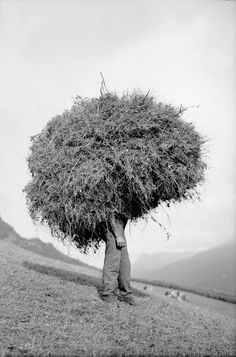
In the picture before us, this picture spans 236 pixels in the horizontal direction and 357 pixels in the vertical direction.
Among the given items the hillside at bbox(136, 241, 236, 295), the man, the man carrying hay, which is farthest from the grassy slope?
the hillside at bbox(136, 241, 236, 295)

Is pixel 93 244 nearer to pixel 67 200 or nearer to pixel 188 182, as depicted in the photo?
pixel 67 200

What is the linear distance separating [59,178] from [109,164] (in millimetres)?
989

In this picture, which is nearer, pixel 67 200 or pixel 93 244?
pixel 67 200

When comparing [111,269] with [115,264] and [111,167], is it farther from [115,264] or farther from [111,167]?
[111,167]

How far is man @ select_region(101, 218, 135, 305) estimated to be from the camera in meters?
8.34

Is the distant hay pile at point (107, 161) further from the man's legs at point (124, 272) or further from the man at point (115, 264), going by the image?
the man's legs at point (124, 272)

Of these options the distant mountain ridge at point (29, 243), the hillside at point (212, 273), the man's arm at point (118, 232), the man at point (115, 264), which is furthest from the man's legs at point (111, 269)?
the hillside at point (212, 273)

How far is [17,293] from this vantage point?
25.5 feet

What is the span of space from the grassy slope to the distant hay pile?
1.39 meters

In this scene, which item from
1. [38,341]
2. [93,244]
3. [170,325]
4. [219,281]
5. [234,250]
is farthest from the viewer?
[234,250]

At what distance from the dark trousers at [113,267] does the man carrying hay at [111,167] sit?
12mm

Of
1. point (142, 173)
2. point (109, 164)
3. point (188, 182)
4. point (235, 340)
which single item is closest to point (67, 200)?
point (109, 164)

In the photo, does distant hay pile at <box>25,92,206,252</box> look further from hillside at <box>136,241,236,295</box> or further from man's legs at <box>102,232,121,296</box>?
hillside at <box>136,241,236,295</box>

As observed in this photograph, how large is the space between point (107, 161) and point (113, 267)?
214 cm
